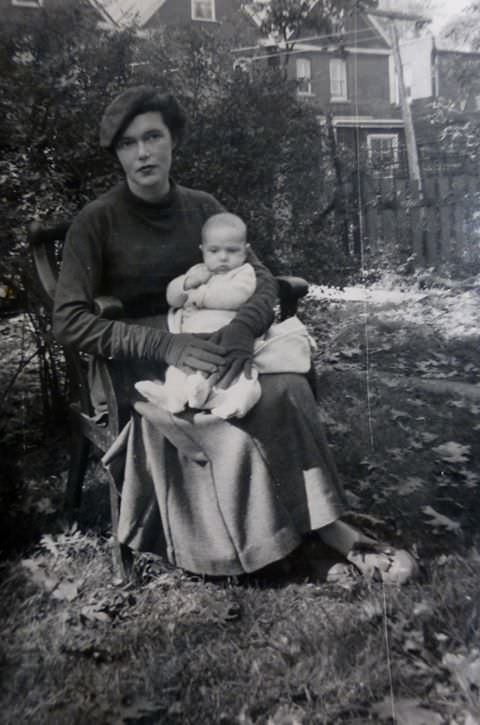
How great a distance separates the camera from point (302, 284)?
6.84 ft

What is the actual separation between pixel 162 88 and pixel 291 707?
171 centimetres

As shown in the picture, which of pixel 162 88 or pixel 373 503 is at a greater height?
pixel 162 88

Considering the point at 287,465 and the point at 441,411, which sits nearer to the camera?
the point at 287,465

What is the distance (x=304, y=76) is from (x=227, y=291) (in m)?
0.68

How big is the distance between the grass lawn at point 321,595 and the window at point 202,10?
87 centimetres

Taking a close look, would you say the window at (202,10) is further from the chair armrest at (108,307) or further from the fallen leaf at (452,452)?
the fallen leaf at (452,452)

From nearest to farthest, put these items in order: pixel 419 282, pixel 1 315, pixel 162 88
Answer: pixel 162 88, pixel 1 315, pixel 419 282

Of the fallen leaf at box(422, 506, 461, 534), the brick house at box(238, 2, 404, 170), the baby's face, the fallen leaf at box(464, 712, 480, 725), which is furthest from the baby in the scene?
the fallen leaf at box(464, 712, 480, 725)

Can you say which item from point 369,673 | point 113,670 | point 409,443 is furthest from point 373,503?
point 113,670

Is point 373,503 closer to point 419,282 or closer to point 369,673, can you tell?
point 369,673

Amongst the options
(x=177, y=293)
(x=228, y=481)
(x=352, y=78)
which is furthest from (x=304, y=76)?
(x=228, y=481)

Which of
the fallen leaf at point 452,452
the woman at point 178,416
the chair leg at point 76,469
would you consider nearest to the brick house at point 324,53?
the woman at point 178,416

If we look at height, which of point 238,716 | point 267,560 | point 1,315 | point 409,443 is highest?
point 1,315

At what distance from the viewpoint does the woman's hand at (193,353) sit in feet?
6.01
